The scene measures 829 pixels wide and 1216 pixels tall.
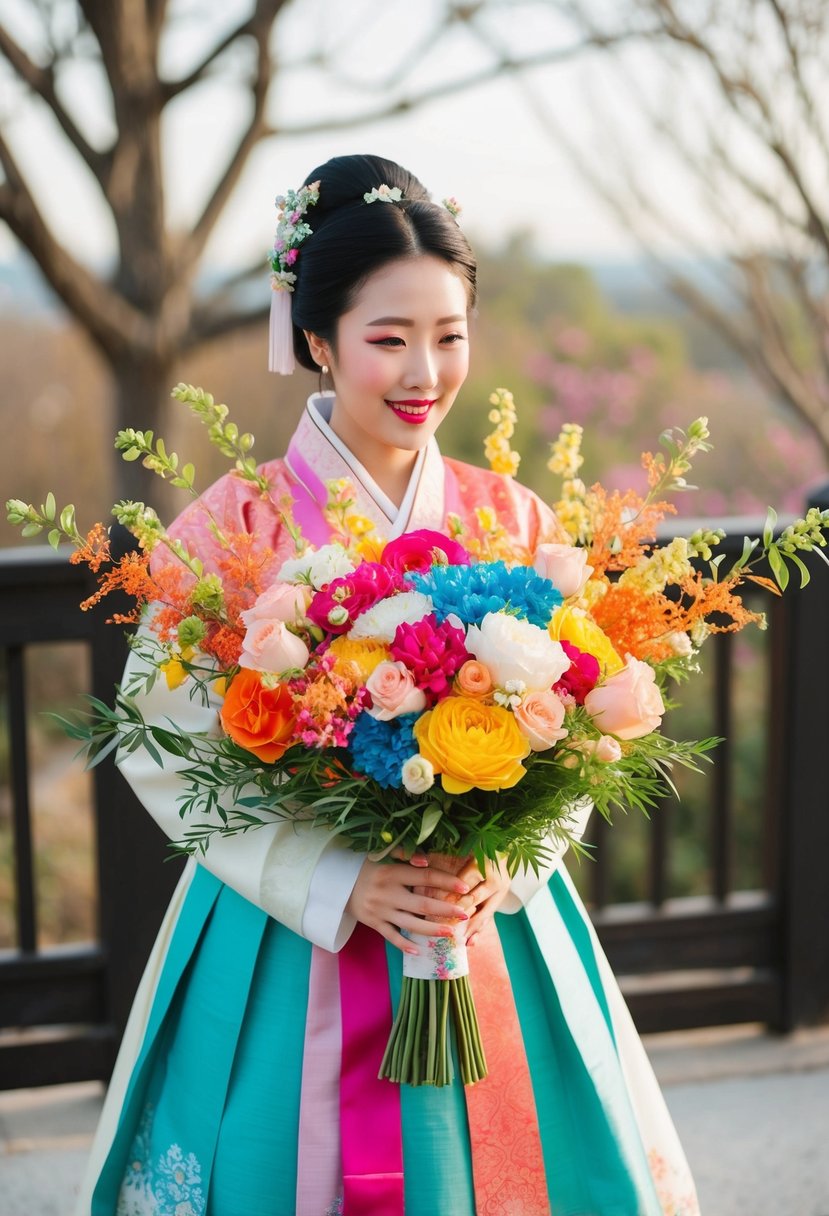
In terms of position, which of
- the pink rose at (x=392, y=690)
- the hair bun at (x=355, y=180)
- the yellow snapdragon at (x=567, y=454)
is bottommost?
the pink rose at (x=392, y=690)

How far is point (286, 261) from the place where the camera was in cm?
186

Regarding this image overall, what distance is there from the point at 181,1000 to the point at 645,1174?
2.34 ft

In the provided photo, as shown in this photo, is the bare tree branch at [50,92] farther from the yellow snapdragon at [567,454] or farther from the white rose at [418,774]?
the white rose at [418,774]

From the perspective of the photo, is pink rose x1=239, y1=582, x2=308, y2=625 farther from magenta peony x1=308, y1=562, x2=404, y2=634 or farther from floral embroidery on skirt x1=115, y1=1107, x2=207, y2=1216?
floral embroidery on skirt x1=115, y1=1107, x2=207, y2=1216

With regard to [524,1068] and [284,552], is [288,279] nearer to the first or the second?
[284,552]

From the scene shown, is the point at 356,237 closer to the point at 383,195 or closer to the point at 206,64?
the point at 383,195

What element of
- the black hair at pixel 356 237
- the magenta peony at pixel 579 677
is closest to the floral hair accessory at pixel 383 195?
the black hair at pixel 356 237

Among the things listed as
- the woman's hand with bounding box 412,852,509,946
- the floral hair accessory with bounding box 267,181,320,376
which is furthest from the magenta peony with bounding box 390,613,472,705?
the floral hair accessory with bounding box 267,181,320,376

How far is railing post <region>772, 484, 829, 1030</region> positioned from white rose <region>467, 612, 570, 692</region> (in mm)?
1682

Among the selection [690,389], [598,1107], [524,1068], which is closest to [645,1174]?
[598,1107]

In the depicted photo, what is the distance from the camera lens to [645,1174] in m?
1.82

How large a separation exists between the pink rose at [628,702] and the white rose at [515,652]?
0.23ft

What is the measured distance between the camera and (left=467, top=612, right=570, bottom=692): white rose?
140 cm

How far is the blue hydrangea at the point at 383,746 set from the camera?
1.41 metres
